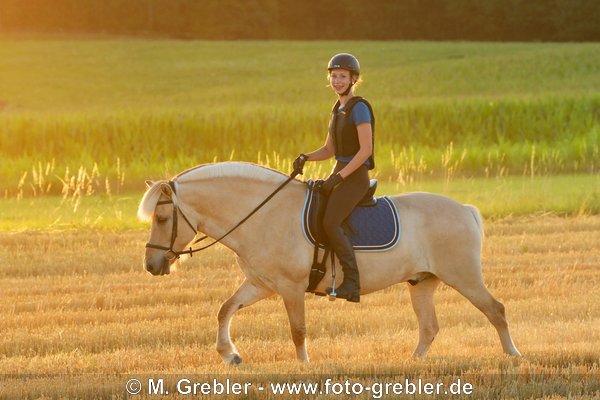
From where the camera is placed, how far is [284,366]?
8.84m

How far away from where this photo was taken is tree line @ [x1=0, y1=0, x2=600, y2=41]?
70.9m

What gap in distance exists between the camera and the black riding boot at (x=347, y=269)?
30.2ft

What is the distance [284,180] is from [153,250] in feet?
3.94

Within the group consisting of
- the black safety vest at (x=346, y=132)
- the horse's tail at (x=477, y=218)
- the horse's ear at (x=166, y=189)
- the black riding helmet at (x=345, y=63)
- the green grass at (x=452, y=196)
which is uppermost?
the black riding helmet at (x=345, y=63)

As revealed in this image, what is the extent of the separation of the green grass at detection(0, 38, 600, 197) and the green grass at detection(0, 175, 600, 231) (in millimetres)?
803

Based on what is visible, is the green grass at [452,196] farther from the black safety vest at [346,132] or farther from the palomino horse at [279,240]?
the black safety vest at [346,132]

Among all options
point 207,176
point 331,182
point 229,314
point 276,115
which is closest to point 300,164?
point 331,182

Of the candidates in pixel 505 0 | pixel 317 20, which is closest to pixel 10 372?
pixel 505 0

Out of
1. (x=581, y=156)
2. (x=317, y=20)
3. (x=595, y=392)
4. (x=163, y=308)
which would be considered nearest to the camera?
(x=595, y=392)

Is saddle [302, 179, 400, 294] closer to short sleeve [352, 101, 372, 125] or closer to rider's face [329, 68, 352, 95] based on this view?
short sleeve [352, 101, 372, 125]

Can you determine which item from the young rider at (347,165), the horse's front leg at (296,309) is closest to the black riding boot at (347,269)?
the young rider at (347,165)

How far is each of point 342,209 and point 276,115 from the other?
22610mm

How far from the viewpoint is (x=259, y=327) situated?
11.3 meters

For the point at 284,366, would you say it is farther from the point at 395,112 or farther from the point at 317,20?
the point at 317,20
